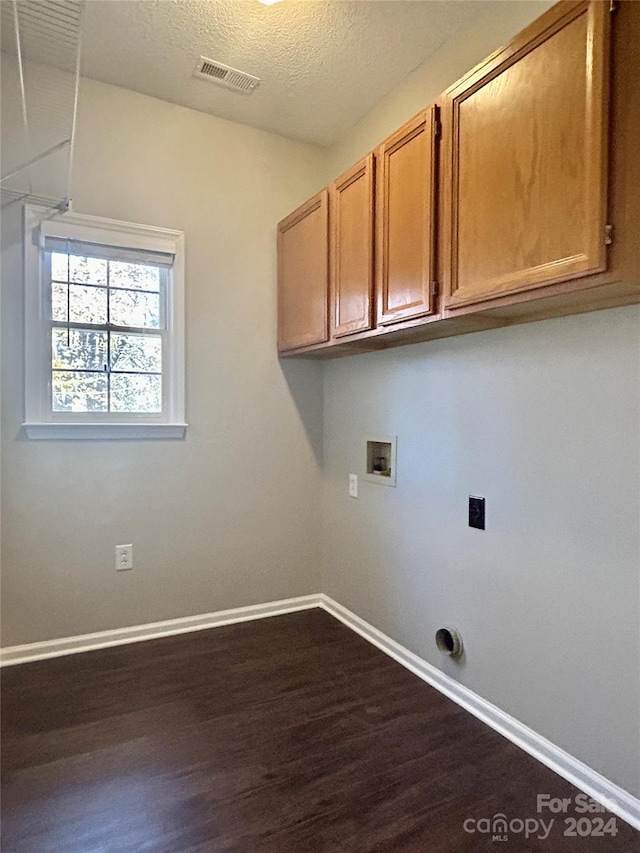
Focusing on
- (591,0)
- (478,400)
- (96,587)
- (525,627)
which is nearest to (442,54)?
(591,0)

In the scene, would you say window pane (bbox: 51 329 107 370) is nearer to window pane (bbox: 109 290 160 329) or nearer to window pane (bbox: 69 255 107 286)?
window pane (bbox: 109 290 160 329)

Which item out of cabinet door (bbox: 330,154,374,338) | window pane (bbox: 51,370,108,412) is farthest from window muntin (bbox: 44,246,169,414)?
cabinet door (bbox: 330,154,374,338)

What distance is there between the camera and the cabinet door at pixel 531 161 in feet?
4.36

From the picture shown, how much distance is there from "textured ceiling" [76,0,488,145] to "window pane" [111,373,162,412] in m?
1.52

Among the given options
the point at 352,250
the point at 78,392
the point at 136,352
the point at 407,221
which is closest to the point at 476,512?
the point at 407,221

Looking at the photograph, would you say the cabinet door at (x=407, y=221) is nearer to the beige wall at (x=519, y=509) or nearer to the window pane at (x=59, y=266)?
the beige wall at (x=519, y=509)

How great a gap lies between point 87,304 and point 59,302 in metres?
0.13

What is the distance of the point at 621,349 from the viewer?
1531 millimetres

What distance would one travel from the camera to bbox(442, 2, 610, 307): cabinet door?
1328 mm

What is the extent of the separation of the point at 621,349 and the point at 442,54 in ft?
5.60

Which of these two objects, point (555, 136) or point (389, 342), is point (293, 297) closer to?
point (389, 342)

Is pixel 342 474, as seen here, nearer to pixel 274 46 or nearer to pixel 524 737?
pixel 524 737

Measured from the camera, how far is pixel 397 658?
8.10 feet

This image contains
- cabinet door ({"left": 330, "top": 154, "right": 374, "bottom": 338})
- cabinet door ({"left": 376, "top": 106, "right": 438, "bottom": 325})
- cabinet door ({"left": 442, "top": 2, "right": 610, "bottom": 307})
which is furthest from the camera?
cabinet door ({"left": 330, "top": 154, "right": 374, "bottom": 338})
